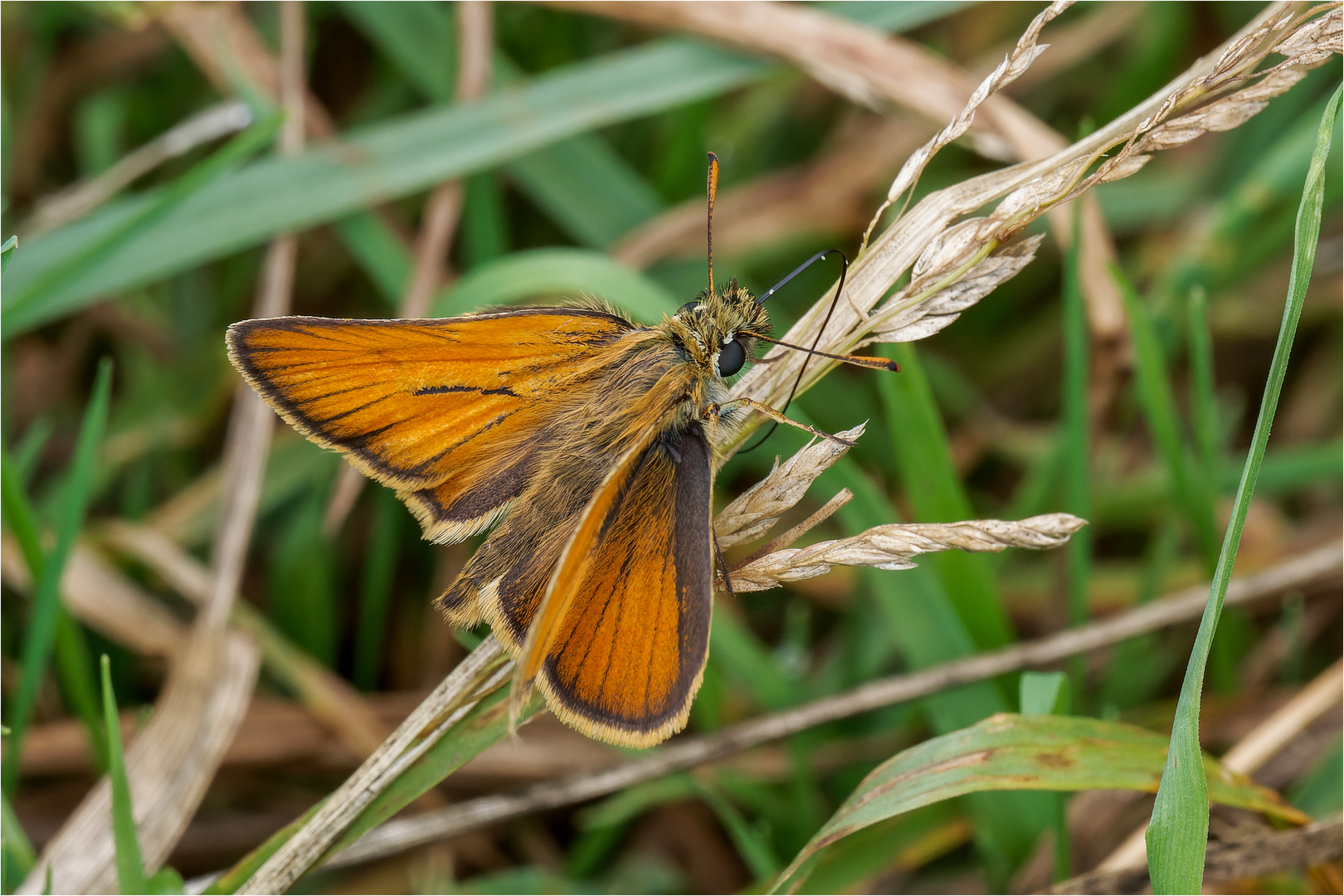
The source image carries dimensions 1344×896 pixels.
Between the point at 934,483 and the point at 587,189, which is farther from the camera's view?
the point at 587,189

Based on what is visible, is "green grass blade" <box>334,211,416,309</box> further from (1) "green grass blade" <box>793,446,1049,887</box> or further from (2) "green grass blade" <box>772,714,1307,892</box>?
(2) "green grass blade" <box>772,714,1307,892</box>

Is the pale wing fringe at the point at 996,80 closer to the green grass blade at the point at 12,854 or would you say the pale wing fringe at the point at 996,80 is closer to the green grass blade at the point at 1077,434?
the green grass blade at the point at 1077,434

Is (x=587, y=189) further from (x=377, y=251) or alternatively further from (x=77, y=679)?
(x=77, y=679)

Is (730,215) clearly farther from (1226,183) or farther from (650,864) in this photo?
(650,864)

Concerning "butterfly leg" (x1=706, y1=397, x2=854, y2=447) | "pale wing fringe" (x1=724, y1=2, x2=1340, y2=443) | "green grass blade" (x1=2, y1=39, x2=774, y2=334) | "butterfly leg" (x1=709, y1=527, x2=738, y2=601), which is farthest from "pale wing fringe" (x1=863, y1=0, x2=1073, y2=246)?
"green grass blade" (x1=2, y1=39, x2=774, y2=334)

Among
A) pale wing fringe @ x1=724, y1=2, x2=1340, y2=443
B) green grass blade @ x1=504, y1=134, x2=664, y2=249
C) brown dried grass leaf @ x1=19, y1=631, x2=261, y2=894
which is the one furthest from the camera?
green grass blade @ x1=504, y1=134, x2=664, y2=249

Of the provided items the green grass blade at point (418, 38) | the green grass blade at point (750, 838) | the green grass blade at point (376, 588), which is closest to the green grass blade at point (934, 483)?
the green grass blade at point (750, 838)

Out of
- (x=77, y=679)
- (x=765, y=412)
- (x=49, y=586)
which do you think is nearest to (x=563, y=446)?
(x=765, y=412)
